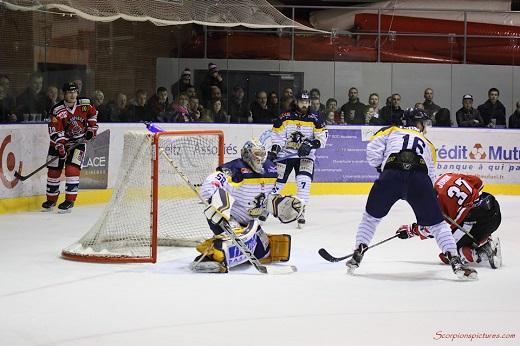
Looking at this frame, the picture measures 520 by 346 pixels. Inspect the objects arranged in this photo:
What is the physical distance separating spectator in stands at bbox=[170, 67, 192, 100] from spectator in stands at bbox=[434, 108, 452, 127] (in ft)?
9.91

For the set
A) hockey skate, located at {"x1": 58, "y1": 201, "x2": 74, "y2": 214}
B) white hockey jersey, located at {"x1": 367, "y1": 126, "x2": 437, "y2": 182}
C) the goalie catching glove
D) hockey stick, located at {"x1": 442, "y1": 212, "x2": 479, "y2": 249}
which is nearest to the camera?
white hockey jersey, located at {"x1": 367, "y1": 126, "x2": 437, "y2": 182}

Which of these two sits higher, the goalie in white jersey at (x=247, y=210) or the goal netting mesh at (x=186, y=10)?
the goal netting mesh at (x=186, y=10)

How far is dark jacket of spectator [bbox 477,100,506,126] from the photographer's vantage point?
13.0 m

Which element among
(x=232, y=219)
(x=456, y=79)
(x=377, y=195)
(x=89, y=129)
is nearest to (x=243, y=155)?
(x=232, y=219)

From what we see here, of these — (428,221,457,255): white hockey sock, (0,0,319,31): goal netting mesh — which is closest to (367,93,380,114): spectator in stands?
(0,0,319,31): goal netting mesh

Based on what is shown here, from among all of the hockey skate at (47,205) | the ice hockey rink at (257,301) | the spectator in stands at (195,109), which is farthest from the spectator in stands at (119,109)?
the ice hockey rink at (257,301)

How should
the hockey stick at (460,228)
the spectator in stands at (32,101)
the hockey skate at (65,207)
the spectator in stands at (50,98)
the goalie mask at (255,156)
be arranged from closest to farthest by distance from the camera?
1. the goalie mask at (255,156)
2. the hockey stick at (460,228)
3. the hockey skate at (65,207)
4. the spectator in stands at (32,101)
5. the spectator in stands at (50,98)

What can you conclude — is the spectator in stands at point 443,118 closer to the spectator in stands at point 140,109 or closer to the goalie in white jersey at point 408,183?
the spectator in stands at point 140,109

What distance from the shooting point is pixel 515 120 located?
1292 centimetres

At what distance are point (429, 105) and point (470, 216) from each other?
5.90 meters

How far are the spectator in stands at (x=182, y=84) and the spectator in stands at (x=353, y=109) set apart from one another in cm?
189

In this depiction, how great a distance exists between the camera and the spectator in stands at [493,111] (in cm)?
1301

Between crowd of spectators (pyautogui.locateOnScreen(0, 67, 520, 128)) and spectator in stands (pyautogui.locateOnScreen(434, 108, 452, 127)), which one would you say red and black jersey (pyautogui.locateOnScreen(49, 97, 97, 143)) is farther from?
spectator in stands (pyautogui.locateOnScreen(434, 108, 452, 127))

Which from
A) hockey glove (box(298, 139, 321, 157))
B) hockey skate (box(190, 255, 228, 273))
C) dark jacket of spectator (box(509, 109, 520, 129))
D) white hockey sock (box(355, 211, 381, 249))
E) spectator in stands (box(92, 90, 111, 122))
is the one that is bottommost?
hockey skate (box(190, 255, 228, 273))
